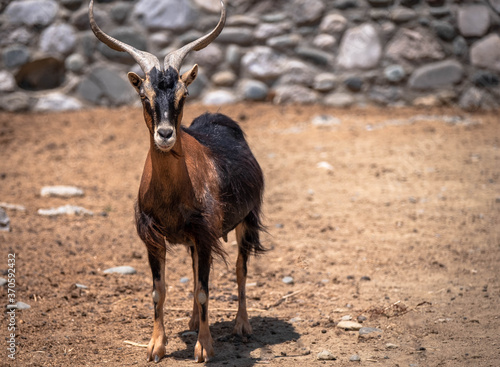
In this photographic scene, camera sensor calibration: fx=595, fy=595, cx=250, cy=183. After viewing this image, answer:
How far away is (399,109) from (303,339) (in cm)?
680

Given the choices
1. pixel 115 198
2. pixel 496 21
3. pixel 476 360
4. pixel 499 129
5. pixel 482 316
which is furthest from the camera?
pixel 496 21

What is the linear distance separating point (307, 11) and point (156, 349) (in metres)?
7.82

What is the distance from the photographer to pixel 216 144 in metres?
4.68

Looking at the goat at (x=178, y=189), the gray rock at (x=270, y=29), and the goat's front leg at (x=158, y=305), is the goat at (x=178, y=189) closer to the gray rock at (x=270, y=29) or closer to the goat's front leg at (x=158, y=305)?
the goat's front leg at (x=158, y=305)

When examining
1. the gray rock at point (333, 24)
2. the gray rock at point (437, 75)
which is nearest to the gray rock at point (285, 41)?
the gray rock at point (333, 24)

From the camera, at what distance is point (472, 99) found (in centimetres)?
1044

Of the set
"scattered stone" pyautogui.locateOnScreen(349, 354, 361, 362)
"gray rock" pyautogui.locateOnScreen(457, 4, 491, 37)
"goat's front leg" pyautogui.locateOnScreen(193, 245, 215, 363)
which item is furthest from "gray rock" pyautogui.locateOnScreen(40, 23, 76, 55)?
"scattered stone" pyautogui.locateOnScreen(349, 354, 361, 362)

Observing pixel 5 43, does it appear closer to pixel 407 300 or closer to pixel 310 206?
pixel 310 206

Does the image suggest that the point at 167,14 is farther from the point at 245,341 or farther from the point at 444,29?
the point at 245,341

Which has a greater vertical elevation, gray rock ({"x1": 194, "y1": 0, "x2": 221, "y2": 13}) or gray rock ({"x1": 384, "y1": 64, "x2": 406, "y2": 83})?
gray rock ({"x1": 194, "y1": 0, "x2": 221, "y2": 13})

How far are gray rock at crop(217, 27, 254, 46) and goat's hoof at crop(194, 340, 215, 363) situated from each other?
24.1 feet

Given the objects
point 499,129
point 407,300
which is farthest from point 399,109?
point 407,300

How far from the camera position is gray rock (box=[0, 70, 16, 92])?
10.4 m

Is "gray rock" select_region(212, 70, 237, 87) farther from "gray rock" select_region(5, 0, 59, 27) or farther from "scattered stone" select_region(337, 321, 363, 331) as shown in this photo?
"scattered stone" select_region(337, 321, 363, 331)
